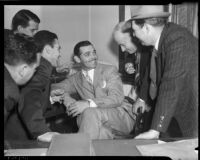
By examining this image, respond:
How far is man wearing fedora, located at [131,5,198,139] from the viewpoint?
4.09 ft

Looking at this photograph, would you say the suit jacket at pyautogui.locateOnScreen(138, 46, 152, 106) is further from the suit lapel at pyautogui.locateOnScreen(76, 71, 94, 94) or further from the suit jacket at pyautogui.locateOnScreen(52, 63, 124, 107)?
the suit lapel at pyautogui.locateOnScreen(76, 71, 94, 94)

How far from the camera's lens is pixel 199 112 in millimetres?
1273

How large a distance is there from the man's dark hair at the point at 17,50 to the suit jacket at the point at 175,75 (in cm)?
55

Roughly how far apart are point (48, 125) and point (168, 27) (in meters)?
0.66

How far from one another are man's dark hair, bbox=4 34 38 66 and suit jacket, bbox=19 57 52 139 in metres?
0.07

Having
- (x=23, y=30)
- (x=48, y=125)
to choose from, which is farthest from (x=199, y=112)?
(x=23, y=30)

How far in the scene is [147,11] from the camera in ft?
4.12

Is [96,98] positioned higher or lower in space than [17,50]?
lower

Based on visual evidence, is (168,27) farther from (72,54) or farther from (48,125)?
(48,125)

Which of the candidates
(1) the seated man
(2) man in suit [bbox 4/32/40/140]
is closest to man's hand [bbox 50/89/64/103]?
(1) the seated man

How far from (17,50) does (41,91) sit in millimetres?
202

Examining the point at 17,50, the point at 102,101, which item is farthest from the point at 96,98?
the point at 17,50

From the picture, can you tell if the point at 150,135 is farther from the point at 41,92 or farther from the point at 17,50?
the point at 17,50

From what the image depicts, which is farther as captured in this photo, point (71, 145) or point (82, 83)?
point (82, 83)
